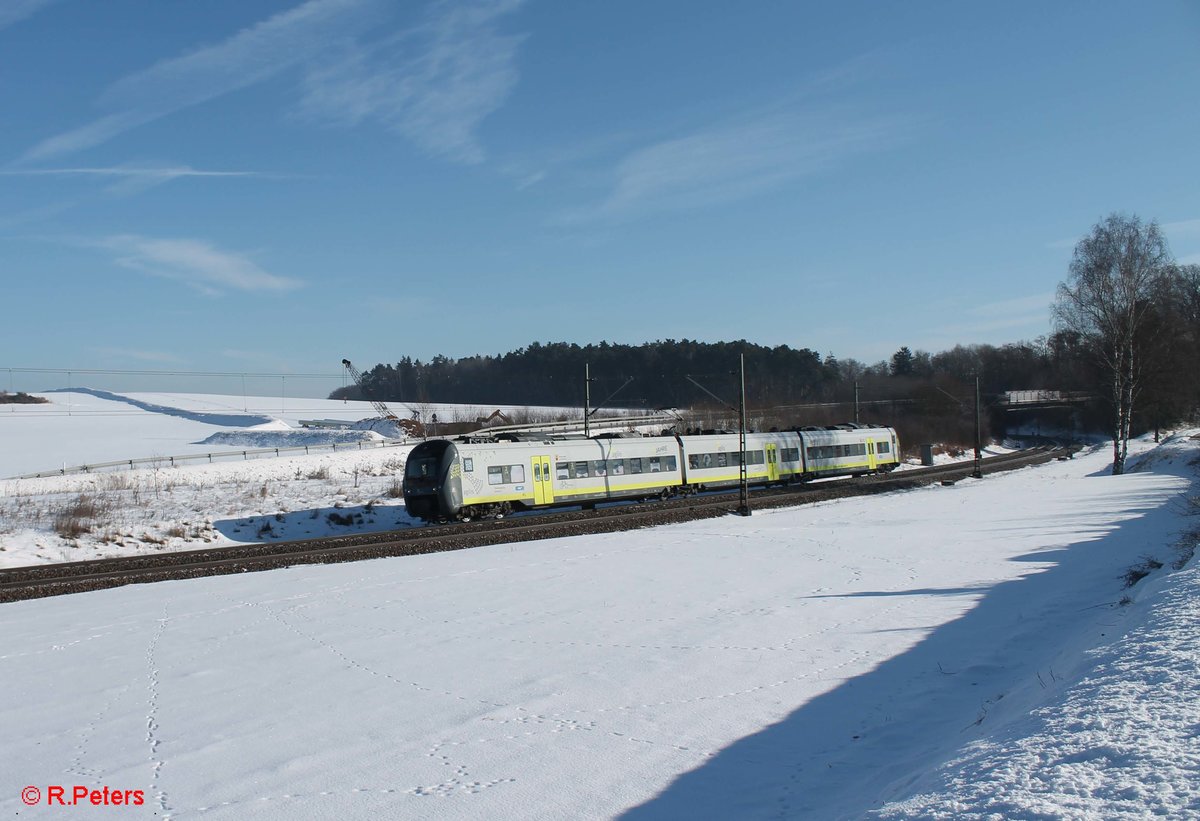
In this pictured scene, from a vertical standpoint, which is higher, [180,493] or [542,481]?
[180,493]

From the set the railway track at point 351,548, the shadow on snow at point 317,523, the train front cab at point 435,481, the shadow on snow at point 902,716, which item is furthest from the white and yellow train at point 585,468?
the shadow on snow at point 902,716

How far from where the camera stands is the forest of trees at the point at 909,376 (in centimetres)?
4406

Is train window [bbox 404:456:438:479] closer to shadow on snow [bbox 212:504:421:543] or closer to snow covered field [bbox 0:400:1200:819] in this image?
shadow on snow [bbox 212:504:421:543]

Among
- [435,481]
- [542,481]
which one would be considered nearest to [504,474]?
[542,481]

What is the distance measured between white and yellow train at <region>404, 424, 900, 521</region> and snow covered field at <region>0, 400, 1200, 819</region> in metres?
9.42

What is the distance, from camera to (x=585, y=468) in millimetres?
29891

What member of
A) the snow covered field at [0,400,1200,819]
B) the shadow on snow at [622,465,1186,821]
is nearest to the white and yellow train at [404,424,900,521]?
the snow covered field at [0,400,1200,819]

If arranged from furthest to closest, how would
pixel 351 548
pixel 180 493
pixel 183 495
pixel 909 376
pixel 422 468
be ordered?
pixel 909 376 < pixel 180 493 < pixel 183 495 < pixel 422 468 < pixel 351 548

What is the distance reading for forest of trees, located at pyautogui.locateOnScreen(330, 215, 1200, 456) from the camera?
4406 centimetres

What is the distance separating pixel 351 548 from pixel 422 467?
18.8 feet

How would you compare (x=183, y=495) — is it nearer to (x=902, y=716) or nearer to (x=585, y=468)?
(x=585, y=468)

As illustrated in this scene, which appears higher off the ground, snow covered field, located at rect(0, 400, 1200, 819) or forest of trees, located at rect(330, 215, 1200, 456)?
forest of trees, located at rect(330, 215, 1200, 456)

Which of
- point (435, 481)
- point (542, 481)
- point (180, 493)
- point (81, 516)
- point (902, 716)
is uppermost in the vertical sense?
point (435, 481)

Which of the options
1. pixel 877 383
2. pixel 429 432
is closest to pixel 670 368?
pixel 877 383
